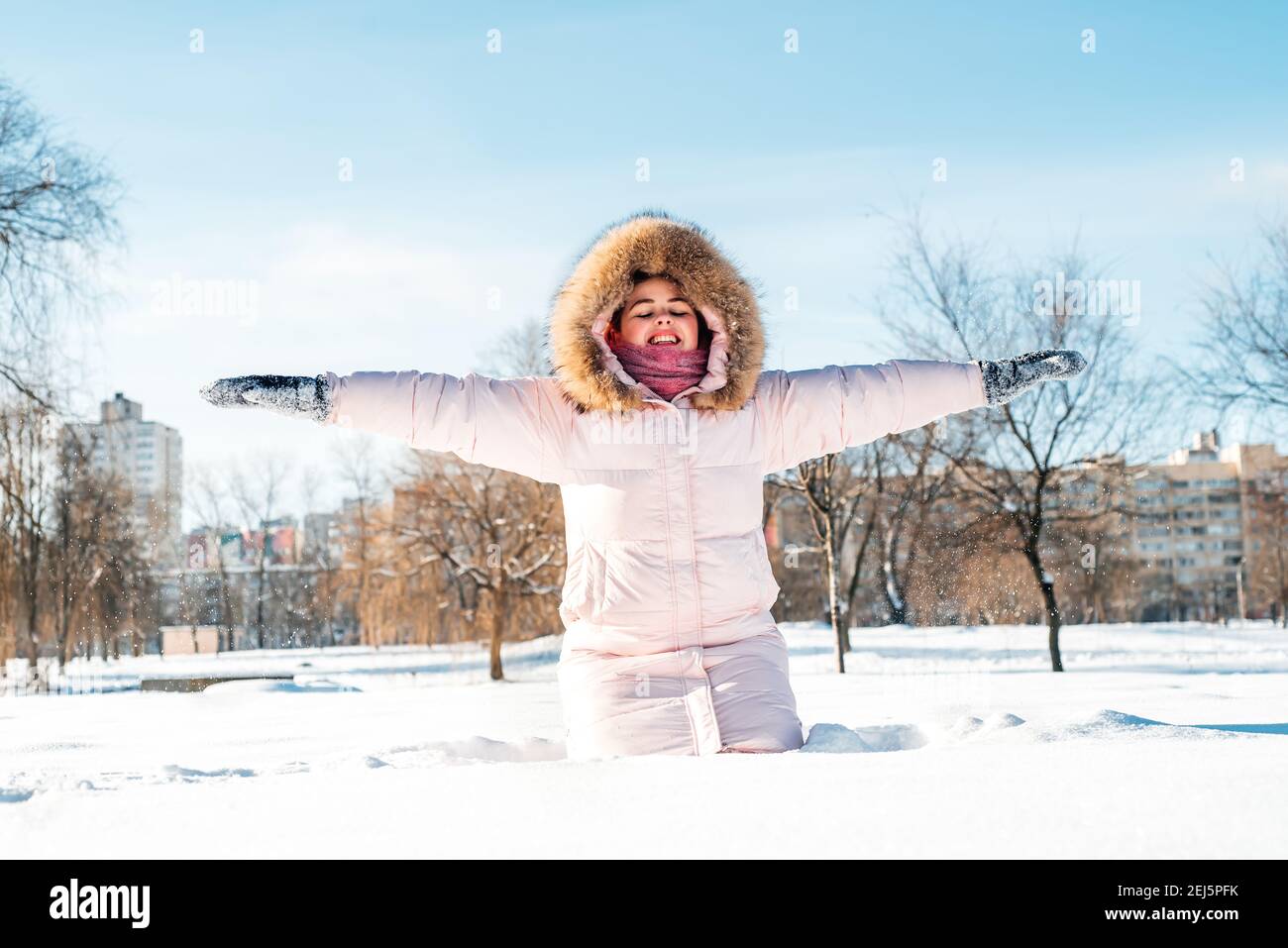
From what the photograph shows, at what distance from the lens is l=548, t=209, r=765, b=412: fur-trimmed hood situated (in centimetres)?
361

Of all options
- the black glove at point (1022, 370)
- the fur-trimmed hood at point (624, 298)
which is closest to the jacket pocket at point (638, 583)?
the fur-trimmed hood at point (624, 298)

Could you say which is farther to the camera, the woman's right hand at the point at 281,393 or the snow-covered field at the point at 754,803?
the woman's right hand at the point at 281,393

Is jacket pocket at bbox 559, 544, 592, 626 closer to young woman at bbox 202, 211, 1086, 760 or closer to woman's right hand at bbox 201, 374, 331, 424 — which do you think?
young woman at bbox 202, 211, 1086, 760

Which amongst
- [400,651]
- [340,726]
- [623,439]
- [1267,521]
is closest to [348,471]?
[400,651]

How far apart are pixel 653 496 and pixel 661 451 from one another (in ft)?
0.49

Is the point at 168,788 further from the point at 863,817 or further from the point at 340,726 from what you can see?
the point at 340,726

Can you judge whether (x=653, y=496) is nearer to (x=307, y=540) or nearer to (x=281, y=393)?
(x=281, y=393)

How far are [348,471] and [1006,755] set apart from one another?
89.5ft

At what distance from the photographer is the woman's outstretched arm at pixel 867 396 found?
12.4ft

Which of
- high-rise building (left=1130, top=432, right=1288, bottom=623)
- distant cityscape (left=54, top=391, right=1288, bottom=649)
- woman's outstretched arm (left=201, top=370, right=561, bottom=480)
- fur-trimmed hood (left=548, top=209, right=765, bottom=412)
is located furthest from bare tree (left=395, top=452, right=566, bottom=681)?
woman's outstretched arm (left=201, top=370, right=561, bottom=480)

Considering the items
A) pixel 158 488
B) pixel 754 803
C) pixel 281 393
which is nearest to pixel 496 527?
pixel 158 488

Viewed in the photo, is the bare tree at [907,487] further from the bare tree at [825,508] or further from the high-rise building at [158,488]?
the high-rise building at [158,488]

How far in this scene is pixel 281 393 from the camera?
3295mm
